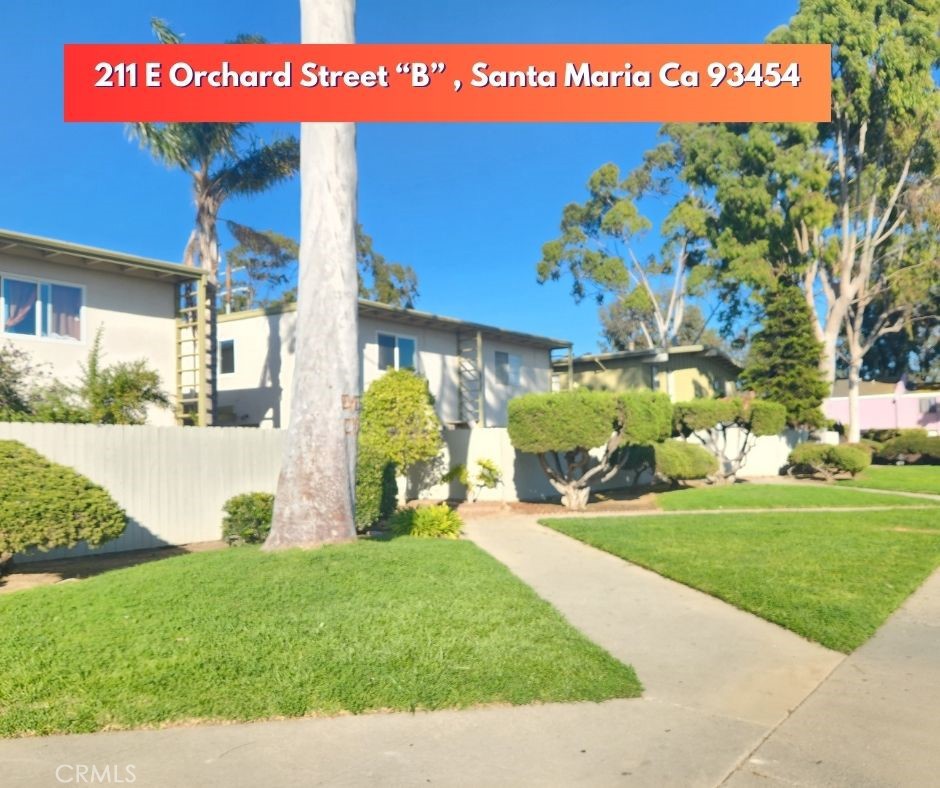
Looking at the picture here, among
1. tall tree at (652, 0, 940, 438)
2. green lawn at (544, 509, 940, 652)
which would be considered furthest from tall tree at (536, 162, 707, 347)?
green lawn at (544, 509, 940, 652)

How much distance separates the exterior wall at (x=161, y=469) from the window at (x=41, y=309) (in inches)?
180

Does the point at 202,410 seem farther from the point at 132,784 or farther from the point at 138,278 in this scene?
the point at 132,784

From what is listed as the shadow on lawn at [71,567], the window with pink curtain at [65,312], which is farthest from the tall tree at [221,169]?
the shadow on lawn at [71,567]

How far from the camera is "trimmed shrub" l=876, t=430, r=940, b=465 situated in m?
28.7

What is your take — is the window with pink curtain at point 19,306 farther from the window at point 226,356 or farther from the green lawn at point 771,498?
the green lawn at point 771,498

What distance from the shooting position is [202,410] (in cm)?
1583

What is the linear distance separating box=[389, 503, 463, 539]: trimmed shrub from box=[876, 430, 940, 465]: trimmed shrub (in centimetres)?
2424

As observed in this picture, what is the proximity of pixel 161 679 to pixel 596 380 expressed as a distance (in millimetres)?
27609

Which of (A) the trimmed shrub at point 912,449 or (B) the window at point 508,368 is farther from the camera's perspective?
(A) the trimmed shrub at point 912,449

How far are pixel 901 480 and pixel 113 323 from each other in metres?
21.0

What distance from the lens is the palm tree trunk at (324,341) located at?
905cm

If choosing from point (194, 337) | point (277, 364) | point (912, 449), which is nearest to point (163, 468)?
point (194, 337)

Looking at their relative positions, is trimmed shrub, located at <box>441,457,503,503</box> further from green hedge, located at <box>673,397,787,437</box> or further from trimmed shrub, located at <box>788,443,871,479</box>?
trimmed shrub, located at <box>788,443,871,479</box>

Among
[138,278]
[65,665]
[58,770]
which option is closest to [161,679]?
[65,665]
